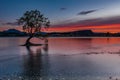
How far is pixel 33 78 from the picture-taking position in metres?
24.6

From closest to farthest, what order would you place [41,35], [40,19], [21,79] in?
[21,79] < [40,19] < [41,35]

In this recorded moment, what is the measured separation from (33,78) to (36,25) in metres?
74.7

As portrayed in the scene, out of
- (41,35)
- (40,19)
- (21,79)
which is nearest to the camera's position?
(21,79)

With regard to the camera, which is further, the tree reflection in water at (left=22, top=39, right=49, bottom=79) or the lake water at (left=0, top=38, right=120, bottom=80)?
the tree reflection in water at (left=22, top=39, right=49, bottom=79)

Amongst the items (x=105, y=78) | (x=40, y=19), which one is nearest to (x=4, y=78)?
(x=105, y=78)

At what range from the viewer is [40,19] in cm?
9838

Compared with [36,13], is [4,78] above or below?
below

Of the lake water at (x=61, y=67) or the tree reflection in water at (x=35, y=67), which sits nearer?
the lake water at (x=61, y=67)

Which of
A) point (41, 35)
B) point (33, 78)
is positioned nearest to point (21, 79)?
point (33, 78)

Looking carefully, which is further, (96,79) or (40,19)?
(40,19)

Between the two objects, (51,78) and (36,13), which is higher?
(36,13)

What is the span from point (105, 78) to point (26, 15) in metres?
75.8

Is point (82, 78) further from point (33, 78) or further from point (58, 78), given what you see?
point (33, 78)

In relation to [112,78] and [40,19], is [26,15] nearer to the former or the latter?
[40,19]
